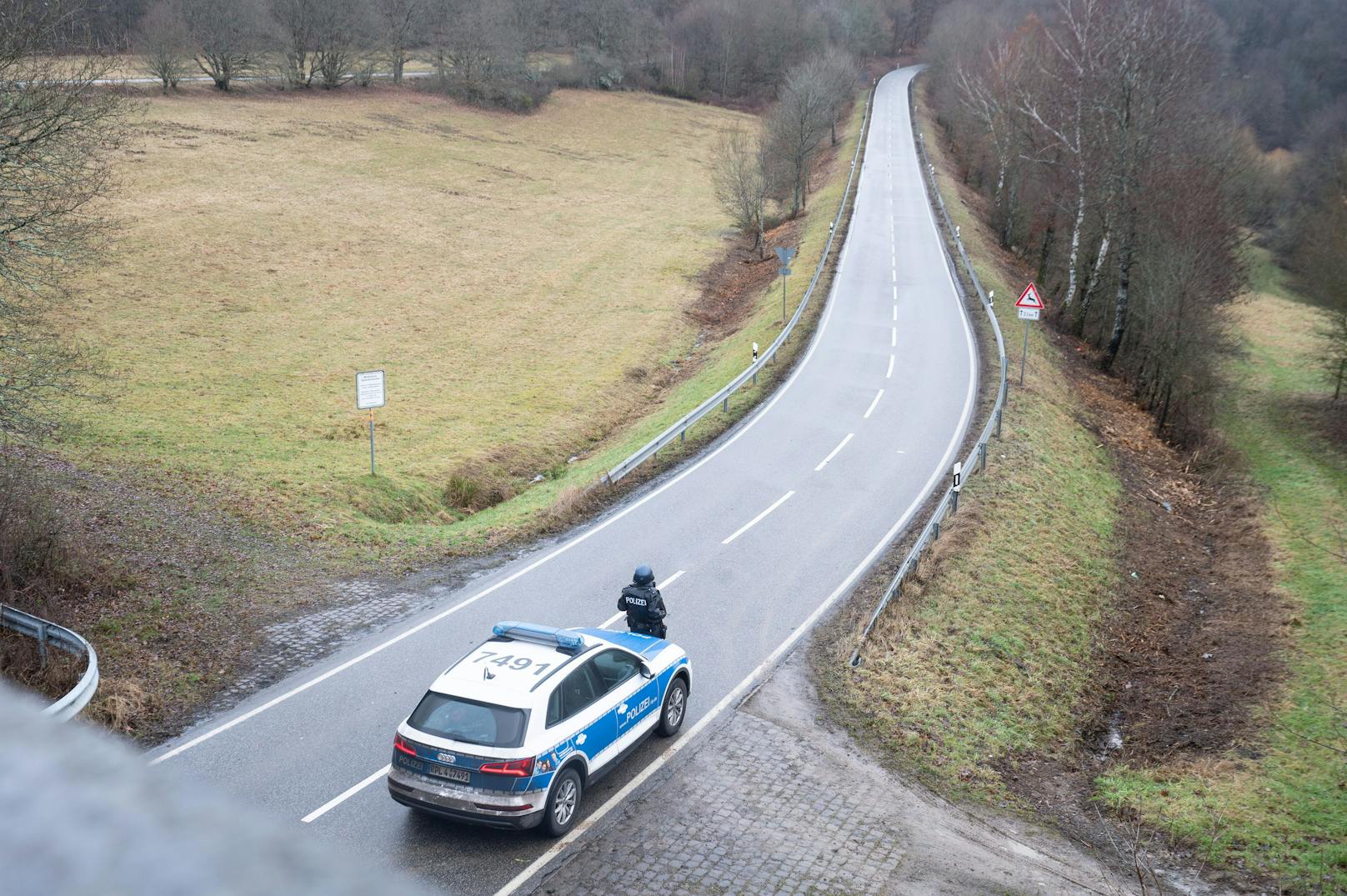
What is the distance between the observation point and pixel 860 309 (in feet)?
114

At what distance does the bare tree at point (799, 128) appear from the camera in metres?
54.2

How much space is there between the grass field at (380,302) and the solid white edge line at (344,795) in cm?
703

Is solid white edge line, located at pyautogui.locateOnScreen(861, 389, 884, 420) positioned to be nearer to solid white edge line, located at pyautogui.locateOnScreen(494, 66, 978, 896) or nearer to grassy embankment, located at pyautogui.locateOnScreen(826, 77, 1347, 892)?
solid white edge line, located at pyautogui.locateOnScreen(494, 66, 978, 896)

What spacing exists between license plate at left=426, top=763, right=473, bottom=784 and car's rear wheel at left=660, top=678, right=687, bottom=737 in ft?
9.57

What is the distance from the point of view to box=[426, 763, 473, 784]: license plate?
29.6ft

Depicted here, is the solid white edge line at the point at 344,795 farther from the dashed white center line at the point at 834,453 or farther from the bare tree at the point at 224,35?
the bare tree at the point at 224,35

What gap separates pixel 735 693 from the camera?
12.7 m

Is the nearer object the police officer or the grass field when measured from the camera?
the police officer

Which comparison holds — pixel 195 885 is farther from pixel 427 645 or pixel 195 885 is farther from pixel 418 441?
pixel 418 441

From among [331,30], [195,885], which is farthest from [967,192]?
[195,885]

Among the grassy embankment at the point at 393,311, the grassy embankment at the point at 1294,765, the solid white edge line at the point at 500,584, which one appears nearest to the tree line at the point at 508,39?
the grassy embankment at the point at 393,311

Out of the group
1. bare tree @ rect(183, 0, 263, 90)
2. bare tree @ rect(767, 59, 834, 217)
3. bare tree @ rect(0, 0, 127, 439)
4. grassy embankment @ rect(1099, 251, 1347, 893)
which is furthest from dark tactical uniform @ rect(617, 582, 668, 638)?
bare tree @ rect(183, 0, 263, 90)

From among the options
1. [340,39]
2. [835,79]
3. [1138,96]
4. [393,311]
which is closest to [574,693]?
[393,311]

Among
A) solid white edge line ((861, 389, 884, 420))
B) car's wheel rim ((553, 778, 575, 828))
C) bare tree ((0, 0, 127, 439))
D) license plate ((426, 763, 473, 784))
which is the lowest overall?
solid white edge line ((861, 389, 884, 420))
